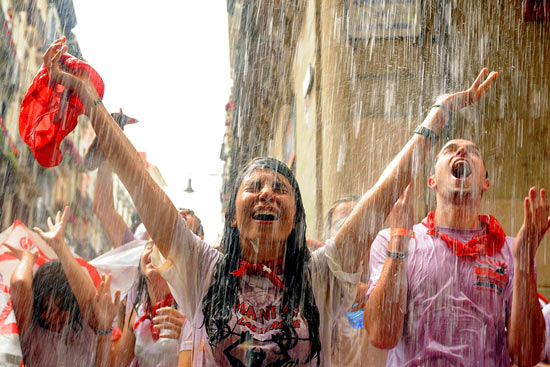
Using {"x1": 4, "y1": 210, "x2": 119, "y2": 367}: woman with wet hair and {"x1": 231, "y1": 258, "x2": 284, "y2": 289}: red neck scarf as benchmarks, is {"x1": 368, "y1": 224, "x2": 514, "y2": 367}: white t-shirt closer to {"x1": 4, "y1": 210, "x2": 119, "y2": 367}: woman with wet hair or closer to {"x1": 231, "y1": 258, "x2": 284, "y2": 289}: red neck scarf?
{"x1": 231, "y1": 258, "x2": 284, "y2": 289}: red neck scarf

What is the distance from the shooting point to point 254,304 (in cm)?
278

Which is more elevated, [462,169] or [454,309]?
[462,169]

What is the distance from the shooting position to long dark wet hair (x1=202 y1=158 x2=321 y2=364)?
2.70 m

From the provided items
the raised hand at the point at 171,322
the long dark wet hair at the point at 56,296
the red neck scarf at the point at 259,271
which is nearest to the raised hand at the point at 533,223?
the red neck scarf at the point at 259,271

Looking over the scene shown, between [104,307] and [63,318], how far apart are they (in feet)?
0.93

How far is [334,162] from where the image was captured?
764 centimetres

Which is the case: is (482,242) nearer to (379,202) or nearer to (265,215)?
(379,202)

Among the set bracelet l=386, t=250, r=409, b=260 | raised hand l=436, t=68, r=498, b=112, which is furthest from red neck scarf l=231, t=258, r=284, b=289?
raised hand l=436, t=68, r=498, b=112

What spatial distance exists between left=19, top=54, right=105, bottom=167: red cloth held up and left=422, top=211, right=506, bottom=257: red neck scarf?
202 cm

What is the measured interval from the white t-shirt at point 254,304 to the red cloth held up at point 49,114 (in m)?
0.75

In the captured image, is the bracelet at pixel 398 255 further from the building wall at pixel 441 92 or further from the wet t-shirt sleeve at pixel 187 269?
the building wall at pixel 441 92

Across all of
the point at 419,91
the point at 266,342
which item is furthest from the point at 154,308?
the point at 419,91

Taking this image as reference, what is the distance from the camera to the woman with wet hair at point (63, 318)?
150 inches

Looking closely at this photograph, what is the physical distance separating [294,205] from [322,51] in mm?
5627
